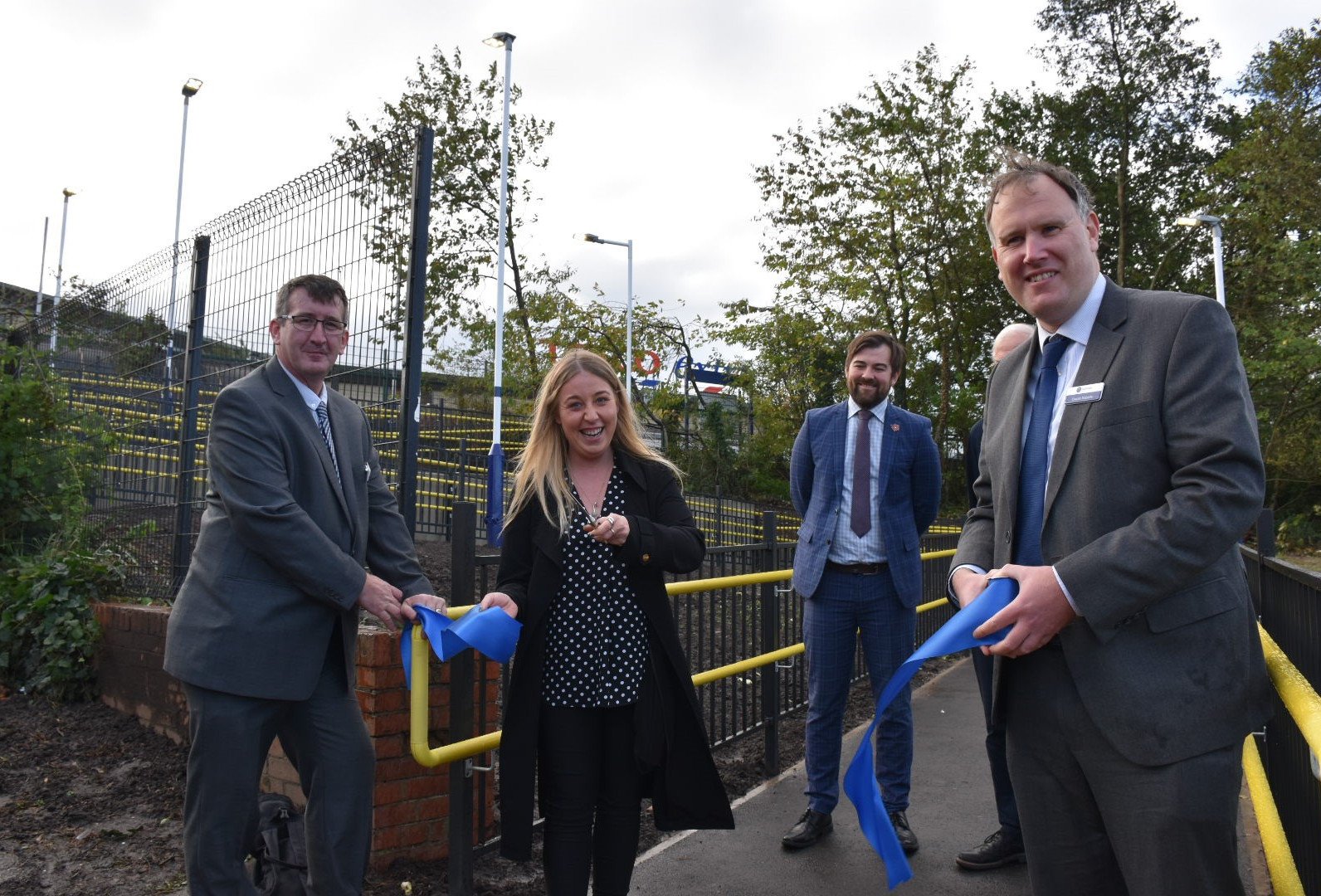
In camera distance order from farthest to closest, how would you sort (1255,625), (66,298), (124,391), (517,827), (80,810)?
1. (66,298)
2. (124,391)
3. (80,810)
4. (517,827)
5. (1255,625)

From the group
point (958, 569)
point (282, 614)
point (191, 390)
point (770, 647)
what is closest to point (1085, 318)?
point (958, 569)

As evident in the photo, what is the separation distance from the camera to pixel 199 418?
5887 millimetres

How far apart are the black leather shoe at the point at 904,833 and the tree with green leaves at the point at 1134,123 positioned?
26.5 meters

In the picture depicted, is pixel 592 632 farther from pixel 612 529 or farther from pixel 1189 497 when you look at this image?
pixel 1189 497

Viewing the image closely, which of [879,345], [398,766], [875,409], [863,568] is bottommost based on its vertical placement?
[398,766]

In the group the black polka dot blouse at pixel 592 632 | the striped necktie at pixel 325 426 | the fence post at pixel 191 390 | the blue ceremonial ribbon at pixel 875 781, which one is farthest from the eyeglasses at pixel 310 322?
the fence post at pixel 191 390

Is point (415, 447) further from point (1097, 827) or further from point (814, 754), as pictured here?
point (1097, 827)

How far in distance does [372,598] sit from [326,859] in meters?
0.82

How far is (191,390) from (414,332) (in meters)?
2.28

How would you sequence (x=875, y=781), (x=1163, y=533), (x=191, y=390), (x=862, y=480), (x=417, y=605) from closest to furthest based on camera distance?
(x=1163, y=533) < (x=875, y=781) < (x=417, y=605) < (x=862, y=480) < (x=191, y=390)

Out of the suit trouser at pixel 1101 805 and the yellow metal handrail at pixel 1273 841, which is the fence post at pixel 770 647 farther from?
the suit trouser at pixel 1101 805

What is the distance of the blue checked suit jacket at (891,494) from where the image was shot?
4.71m

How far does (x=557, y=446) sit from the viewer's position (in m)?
3.38

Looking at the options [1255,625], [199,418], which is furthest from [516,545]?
[199,418]
